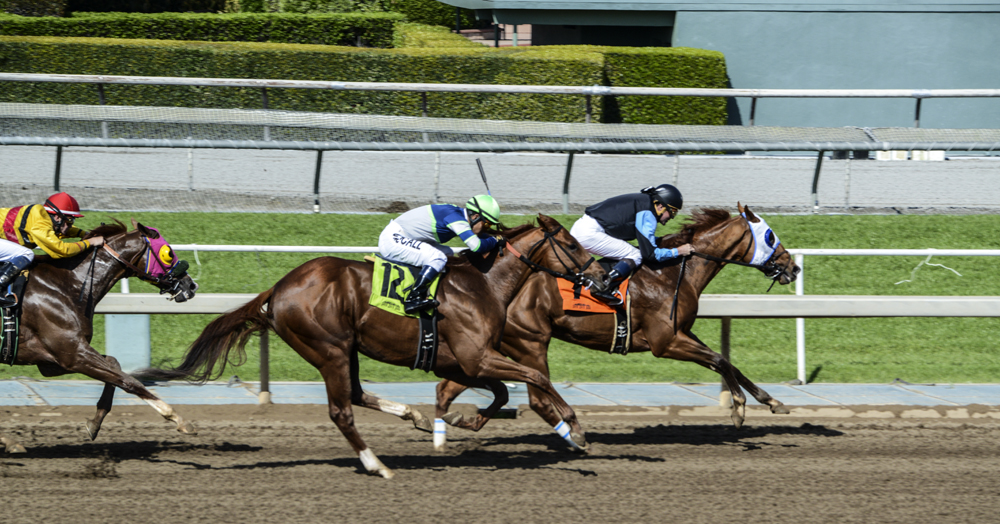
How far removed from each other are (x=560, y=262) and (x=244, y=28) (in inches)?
563

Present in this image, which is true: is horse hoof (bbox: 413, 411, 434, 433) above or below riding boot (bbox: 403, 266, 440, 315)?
below

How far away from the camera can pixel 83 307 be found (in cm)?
556

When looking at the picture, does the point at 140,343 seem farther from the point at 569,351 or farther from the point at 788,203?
the point at 788,203

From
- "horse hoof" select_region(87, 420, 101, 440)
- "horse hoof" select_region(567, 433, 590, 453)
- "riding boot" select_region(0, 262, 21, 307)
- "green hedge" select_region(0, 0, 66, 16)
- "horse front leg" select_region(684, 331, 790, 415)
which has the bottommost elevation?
"horse hoof" select_region(87, 420, 101, 440)

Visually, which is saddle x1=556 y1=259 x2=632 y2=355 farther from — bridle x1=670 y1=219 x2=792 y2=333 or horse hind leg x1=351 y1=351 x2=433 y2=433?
horse hind leg x1=351 y1=351 x2=433 y2=433

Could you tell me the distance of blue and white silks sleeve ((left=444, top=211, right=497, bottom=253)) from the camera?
534cm

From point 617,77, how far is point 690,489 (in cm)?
1077

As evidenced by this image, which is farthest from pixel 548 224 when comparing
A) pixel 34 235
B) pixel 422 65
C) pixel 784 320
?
pixel 422 65

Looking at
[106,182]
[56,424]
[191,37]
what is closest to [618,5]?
[191,37]

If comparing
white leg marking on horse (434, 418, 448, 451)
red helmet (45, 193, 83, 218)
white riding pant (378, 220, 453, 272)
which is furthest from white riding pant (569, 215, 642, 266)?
red helmet (45, 193, 83, 218)

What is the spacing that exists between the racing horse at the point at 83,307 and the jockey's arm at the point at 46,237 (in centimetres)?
13

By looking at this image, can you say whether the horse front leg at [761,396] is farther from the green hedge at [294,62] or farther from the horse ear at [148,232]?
the green hedge at [294,62]

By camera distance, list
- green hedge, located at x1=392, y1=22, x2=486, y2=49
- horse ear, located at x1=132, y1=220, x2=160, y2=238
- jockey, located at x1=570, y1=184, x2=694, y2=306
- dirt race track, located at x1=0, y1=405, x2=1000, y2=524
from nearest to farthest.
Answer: dirt race track, located at x1=0, y1=405, x2=1000, y2=524
horse ear, located at x1=132, y1=220, x2=160, y2=238
jockey, located at x1=570, y1=184, x2=694, y2=306
green hedge, located at x1=392, y1=22, x2=486, y2=49

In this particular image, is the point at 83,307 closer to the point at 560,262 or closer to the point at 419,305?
the point at 419,305
